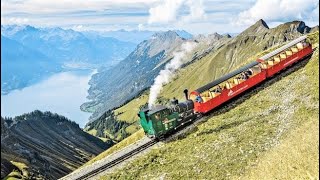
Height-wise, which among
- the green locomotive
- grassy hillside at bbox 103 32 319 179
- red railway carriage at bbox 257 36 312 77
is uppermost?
red railway carriage at bbox 257 36 312 77

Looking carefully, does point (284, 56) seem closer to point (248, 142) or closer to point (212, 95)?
point (212, 95)

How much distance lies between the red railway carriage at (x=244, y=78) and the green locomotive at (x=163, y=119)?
2.65 metres

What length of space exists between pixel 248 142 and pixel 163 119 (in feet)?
41.5

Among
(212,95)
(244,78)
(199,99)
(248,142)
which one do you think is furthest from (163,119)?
(244,78)

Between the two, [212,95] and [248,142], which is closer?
[248,142]

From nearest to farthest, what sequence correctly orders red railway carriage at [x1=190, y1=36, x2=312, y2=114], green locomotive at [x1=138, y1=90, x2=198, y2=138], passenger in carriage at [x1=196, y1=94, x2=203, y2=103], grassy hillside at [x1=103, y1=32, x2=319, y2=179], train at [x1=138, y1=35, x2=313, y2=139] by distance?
1. grassy hillside at [x1=103, y1=32, x2=319, y2=179]
2. green locomotive at [x1=138, y1=90, x2=198, y2=138]
3. train at [x1=138, y1=35, x2=313, y2=139]
4. passenger in carriage at [x1=196, y1=94, x2=203, y2=103]
5. red railway carriage at [x1=190, y1=36, x2=312, y2=114]

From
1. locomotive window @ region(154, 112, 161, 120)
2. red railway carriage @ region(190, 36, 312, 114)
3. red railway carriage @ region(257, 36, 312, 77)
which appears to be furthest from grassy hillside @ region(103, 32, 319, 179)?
red railway carriage @ region(257, 36, 312, 77)

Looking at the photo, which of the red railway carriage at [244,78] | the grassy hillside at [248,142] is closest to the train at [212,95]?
the red railway carriage at [244,78]

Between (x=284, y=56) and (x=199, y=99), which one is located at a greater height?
(x=284, y=56)

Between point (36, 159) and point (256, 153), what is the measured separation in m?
166

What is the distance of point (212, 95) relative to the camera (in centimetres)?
5131

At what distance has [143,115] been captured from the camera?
4697 centimetres

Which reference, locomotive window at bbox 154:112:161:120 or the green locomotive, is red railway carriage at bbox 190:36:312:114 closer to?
the green locomotive

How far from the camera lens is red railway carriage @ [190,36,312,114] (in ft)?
166
